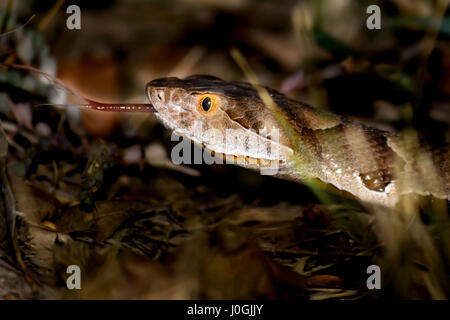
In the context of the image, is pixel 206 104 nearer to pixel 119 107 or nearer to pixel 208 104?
pixel 208 104

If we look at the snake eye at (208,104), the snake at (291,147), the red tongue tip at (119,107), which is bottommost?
the snake at (291,147)

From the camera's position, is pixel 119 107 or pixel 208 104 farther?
pixel 119 107

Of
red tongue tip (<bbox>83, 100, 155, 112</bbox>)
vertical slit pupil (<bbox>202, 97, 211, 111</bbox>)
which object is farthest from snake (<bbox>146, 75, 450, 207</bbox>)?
red tongue tip (<bbox>83, 100, 155, 112</bbox>)

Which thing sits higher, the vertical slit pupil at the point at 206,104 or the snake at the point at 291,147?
the vertical slit pupil at the point at 206,104

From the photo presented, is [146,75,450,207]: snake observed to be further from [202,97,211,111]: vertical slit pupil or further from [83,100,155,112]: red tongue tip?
[83,100,155,112]: red tongue tip

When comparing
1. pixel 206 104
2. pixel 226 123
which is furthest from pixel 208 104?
pixel 226 123

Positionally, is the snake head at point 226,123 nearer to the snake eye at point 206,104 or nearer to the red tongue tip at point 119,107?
the snake eye at point 206,104

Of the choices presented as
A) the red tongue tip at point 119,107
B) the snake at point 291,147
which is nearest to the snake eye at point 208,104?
the snake at point 291,147
